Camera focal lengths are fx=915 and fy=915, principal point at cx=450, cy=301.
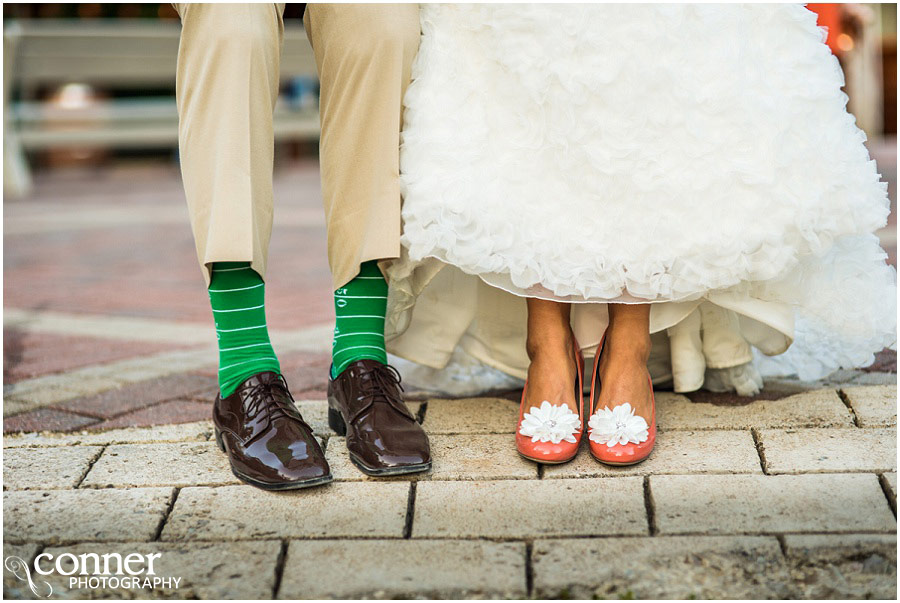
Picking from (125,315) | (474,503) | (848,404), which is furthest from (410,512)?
(125,315)

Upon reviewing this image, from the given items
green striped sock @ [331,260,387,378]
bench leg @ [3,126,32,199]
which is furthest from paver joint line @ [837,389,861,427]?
bench leg @ [3,126,32,199]

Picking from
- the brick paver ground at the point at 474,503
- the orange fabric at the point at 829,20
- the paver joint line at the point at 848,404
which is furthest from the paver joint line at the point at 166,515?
the orange fabric at the point at 829,20

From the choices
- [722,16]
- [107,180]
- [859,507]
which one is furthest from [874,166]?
[107,180]

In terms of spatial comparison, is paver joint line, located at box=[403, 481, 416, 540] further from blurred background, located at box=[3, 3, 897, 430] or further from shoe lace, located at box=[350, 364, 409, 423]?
blurred background, located at box=[3, 3, 897, 430]

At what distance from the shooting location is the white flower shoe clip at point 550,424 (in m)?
1.47

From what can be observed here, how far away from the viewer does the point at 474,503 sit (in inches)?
52.6

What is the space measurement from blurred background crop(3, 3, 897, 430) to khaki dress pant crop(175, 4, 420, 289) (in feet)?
1.54

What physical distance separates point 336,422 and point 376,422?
0.18 meters

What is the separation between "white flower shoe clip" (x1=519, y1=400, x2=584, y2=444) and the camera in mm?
1468

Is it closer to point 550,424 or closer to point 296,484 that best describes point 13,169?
point 296,484

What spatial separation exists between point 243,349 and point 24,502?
15.9 inches

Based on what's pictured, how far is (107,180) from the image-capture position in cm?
891

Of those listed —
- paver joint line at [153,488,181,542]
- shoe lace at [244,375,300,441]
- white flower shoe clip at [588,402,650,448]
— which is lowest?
paver joint line at [153,488,181,542]
